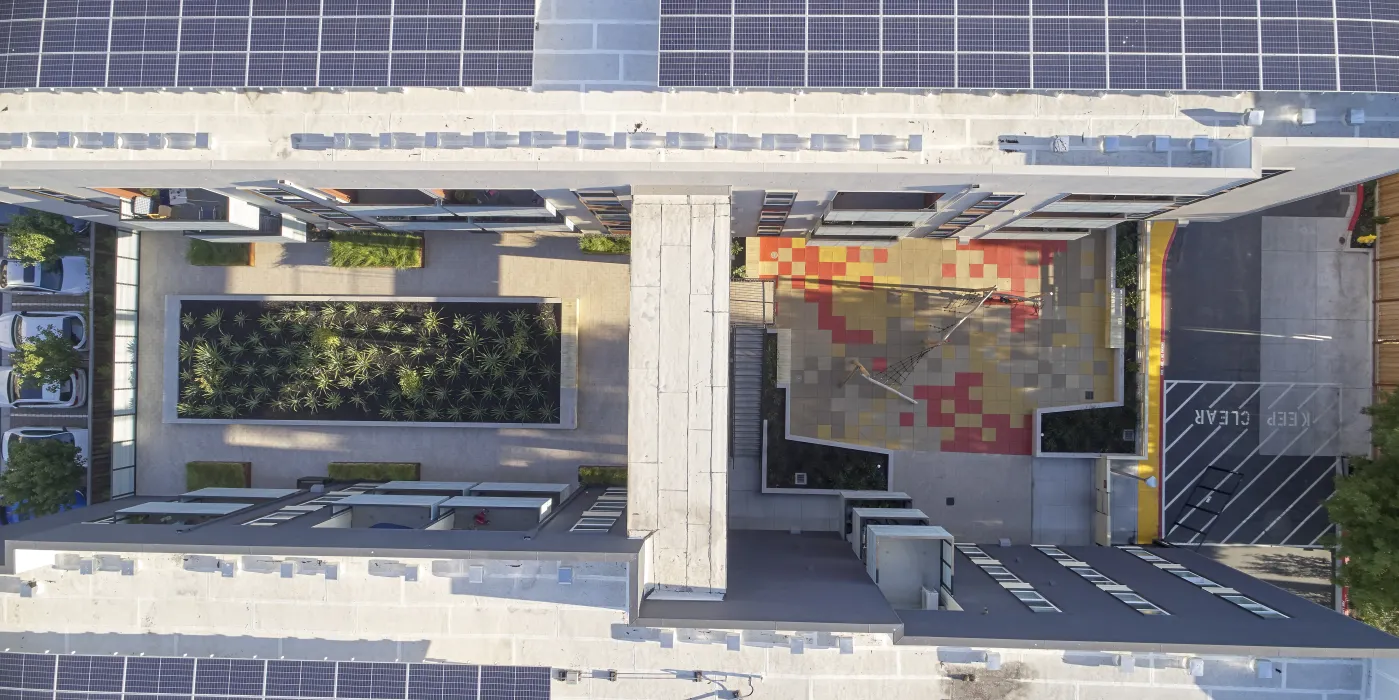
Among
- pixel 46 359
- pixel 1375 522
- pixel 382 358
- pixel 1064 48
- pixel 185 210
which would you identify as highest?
pixel 1064 48

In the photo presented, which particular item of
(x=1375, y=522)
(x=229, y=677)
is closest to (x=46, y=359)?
(x=229, y=677)

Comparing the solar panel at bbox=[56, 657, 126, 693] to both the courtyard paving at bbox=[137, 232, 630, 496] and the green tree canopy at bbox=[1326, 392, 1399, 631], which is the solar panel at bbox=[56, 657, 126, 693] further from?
the green tree canopy at bbox=[1326, 392, 1399, 631]

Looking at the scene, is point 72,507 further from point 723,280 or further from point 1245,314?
point 1245,314

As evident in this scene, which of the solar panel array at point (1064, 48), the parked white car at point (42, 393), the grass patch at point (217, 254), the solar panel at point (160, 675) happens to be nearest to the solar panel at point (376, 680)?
the solar panel at point (160, 675)

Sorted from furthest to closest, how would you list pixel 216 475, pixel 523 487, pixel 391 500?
pixel 216 475 < pixel 523 487 < pixel 391 500

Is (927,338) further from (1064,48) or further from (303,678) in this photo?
(303,678)

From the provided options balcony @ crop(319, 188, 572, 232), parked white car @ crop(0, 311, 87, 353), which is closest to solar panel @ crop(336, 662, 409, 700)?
balcony @ crop(319, 188, 572, 232)
